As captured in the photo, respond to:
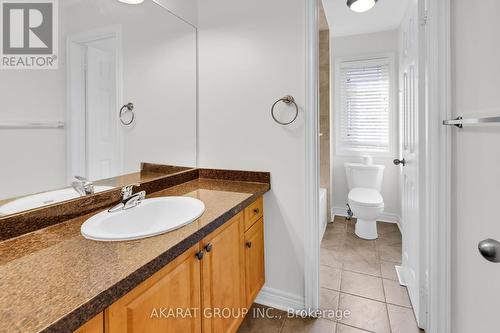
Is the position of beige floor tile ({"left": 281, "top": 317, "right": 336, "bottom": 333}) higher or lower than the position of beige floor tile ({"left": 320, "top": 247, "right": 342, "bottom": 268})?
lower

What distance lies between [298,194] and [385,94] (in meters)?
2.45

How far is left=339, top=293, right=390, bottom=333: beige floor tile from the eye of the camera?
1.65 metres

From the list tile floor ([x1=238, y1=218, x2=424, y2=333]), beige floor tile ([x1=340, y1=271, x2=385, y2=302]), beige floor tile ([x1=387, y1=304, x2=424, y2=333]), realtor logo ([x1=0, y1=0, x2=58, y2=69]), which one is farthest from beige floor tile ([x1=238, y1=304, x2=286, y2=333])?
realtor logo ([x1=0, y1=0, x2=58, y2=69])

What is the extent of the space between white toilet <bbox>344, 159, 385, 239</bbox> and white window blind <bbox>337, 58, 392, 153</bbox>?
334 mm

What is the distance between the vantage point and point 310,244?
1728 millimetres

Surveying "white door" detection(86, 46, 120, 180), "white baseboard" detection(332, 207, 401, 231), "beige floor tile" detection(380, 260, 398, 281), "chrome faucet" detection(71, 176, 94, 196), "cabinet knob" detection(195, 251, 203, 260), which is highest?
A: "white door" detection(86, 46, 120, 180)

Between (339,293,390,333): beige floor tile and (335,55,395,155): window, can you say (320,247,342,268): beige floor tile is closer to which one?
(339,293,390,333): beige floor tile

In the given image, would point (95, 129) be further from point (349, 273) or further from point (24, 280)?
point (349, 273)

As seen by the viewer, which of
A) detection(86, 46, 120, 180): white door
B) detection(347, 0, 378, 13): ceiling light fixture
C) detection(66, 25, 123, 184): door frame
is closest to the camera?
detection(66, 25, 123, 184): door frame

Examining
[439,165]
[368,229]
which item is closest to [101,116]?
[439,165]

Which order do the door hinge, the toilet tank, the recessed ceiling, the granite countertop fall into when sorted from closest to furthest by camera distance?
the granite countertop
the door hinge
the recessed ceiling
the toilet tank

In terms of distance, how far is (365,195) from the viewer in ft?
9.77

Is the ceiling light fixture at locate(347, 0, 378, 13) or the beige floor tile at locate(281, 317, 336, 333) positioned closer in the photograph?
A: the beige floor tile at locate(281, 317, 336, 333)

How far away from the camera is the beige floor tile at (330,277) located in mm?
2082
